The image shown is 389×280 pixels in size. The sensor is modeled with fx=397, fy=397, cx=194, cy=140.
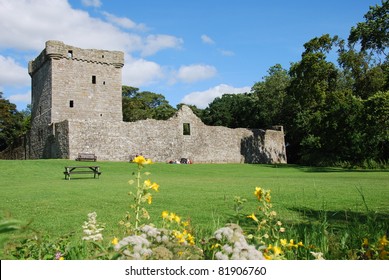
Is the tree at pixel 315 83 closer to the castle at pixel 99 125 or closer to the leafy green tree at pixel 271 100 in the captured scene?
the castle at pixel 99 125

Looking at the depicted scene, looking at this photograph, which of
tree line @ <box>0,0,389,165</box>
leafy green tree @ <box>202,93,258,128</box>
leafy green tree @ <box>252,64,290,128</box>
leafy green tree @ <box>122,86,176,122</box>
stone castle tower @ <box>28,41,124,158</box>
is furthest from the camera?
leafy green tree @ <box>122,86,176,122</box>

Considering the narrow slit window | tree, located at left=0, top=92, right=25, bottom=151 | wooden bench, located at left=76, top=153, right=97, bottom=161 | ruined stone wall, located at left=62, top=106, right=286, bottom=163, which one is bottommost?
wooden bench, located at left=76, top=153, right=97, bottom=161

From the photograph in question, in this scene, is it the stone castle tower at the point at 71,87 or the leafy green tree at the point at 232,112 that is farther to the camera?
the leafy green tree at the point at 232,112

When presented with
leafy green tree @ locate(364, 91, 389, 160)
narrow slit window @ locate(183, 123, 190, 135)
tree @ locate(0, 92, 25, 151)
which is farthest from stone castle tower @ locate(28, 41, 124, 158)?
leafy green tree @ locate(364, 91, 389, 160)

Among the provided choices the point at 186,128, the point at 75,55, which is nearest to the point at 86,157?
the point at 186,128

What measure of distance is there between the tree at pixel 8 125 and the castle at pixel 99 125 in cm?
1108

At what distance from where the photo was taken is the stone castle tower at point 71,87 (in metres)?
33.5

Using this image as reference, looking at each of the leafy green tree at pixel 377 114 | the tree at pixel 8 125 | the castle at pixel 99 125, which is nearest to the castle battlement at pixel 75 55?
the castle at pixel 99 125

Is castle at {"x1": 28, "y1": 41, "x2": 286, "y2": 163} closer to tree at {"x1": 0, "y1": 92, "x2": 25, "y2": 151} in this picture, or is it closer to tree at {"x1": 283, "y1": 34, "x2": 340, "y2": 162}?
tree at {"x1": 283, "y1": 34, "x2": 340, "y2": 162}

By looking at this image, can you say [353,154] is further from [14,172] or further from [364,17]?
[14,172]

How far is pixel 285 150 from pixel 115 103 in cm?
1862

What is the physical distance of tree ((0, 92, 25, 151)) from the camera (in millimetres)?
47037

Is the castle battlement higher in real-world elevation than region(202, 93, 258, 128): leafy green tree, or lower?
higher
